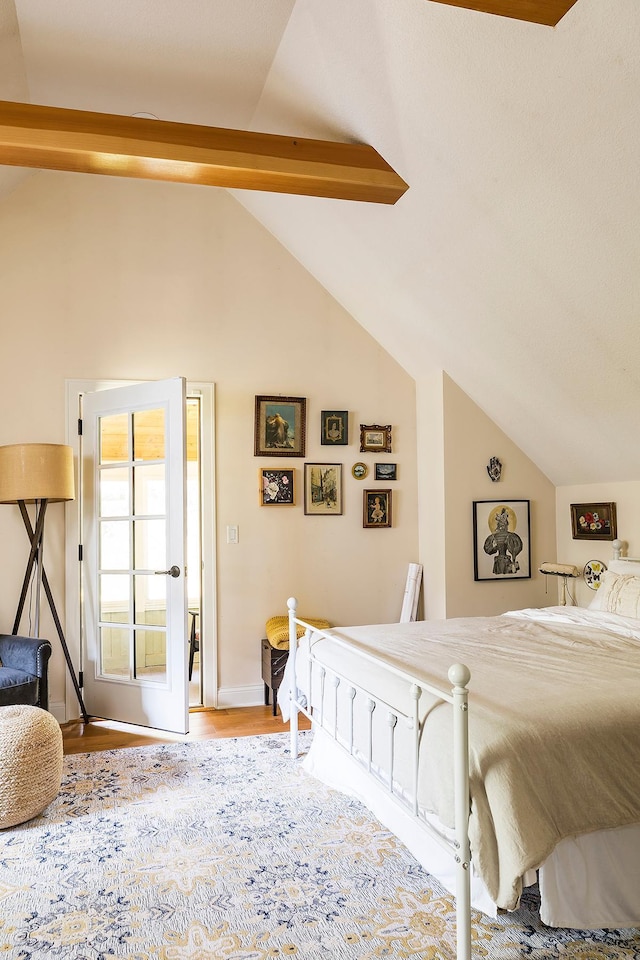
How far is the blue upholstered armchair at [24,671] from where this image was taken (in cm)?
372

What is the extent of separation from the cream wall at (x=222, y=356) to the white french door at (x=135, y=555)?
0.23 metres

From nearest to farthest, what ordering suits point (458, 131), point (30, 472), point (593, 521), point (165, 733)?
point (458, 131), point (30, 472), point (165, 733), point (593, 521)

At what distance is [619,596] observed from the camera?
3836mm

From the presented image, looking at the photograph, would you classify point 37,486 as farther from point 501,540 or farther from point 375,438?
point 501,540

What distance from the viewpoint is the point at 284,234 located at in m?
4.95

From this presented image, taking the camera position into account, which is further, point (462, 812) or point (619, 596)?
point (619, 596)

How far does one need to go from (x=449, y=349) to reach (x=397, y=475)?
3.53 feet

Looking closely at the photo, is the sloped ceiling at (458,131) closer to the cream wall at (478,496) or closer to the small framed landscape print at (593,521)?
the small framed landscape print at (593,521)

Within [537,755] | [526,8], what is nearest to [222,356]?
[526,8]

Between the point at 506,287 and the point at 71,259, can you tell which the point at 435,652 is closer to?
the point at 506,287

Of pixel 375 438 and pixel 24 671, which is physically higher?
pixel 375 438

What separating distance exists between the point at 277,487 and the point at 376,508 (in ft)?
2.48

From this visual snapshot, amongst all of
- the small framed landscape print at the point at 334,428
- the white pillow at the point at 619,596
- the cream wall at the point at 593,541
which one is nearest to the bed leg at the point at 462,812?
the white pillow at the point at 619,596

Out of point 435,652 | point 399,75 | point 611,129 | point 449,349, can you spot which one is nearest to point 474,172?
point 399,75
